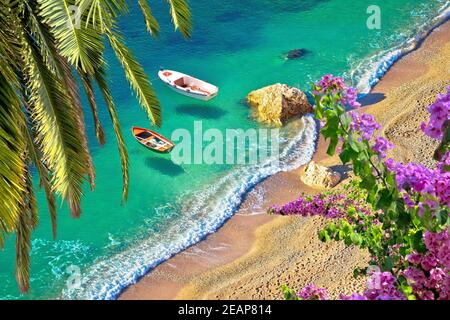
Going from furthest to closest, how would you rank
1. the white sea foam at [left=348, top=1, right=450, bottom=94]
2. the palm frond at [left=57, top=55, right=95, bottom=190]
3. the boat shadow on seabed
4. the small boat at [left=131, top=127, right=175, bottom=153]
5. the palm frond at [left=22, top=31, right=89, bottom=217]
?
the white sea foam at [left=348, top=1, right=450, bottom=94] < the small boat at [left=131, top=127, right=175, bottom=153] < the boat shadow on seabed < the palm frond at [left=57, top=55, right=95, bottom=190] < the palm frond at [left=22, top=31, right=89, bottom=217]

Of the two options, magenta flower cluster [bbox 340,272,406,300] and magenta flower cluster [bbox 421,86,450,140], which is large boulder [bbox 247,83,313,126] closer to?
magenta flower cluster [bbox 421,86,450,140]

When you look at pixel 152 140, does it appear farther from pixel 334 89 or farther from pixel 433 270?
pixel 433 270

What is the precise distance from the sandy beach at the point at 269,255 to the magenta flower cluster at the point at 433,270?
10.9 m

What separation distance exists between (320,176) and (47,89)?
15.2 meters

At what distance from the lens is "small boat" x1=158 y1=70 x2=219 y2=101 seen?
3021 cm

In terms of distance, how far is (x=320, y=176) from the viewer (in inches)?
1018

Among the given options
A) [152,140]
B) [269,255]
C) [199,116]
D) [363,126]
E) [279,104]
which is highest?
[363,126]

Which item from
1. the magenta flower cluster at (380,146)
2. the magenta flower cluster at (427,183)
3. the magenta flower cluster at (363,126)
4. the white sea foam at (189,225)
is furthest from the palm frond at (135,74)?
the white sea foam at (189,225)

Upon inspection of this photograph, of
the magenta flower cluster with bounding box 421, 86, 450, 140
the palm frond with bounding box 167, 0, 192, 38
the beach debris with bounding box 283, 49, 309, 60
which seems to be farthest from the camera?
the beach debris with bounding box 283, 49, 309, 60

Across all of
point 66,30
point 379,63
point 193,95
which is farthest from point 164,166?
point 66,30

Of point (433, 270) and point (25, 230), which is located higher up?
point (433, 270)

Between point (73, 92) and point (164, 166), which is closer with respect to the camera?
point (73, 92)

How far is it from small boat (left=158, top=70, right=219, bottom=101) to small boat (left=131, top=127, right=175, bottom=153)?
2.95 metres

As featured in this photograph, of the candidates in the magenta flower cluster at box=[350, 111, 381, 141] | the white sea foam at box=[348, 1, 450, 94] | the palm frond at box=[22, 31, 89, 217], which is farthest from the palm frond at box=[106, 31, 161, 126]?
the white sea foam at box=[348, 1, 450, 94]
